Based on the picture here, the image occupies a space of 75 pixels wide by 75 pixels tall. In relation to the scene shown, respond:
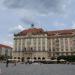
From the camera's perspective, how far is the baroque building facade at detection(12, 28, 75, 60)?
14438 cm

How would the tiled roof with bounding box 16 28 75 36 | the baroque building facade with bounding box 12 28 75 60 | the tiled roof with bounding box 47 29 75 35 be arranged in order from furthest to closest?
the tiled roof with bounding box 16 28 75 36 → the tiled roof with bounding box 47 29 75 35 → the baroque building facade with bounding box 12 28 75 60

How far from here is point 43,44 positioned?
5856 inches

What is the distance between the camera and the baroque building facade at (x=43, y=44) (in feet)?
474

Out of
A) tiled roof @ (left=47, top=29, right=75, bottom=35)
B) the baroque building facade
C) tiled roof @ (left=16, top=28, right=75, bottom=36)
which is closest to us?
the baroque building facade

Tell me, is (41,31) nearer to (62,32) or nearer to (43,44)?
(43,44)

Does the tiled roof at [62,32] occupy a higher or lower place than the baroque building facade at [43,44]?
higher

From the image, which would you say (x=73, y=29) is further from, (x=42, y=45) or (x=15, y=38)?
(x=15, y=38)

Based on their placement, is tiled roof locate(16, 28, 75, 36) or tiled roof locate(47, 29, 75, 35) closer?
tiled roof locate(47, 29, 75, 35)

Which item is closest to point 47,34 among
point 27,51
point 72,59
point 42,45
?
point 42,45

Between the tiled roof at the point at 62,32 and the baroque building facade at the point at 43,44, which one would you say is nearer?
the baroque building facade at the point at 43,44

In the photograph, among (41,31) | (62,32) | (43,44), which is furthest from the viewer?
(41,31)

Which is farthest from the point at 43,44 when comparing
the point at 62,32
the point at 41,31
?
the point at 62,32

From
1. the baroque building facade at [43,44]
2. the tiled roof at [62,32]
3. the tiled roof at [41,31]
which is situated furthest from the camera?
the tiled roof at [41,31]

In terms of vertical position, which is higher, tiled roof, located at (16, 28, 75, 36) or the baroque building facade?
tiled roof, located at (16, 28, 75, 36)
